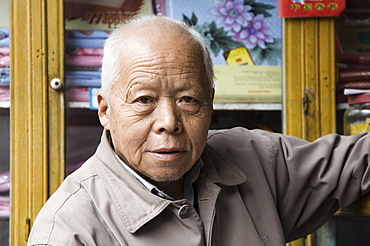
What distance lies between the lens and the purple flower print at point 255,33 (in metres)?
2.03

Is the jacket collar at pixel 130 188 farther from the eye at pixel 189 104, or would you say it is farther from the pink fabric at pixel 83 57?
the pink fabric at pixel 83 57

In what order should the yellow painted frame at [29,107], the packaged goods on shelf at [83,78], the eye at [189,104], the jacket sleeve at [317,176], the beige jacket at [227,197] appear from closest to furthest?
the beige jacket at [227,197], the eye at [189,104], the jacket sleeve at [317,176], the yellow painted frame at [29,107], the packaged goods on shelf at [83,78]

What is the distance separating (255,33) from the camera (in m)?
2.04

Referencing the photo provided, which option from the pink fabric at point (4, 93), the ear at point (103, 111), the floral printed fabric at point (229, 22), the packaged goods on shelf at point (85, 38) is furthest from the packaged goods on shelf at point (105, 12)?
the ear at point (103, 111)

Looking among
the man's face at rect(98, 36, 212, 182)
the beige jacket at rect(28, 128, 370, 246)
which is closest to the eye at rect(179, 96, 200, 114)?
the man's face at rect(98, 36, 212, 182)

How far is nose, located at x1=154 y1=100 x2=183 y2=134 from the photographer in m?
1.31

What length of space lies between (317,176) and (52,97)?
1010 millimetres

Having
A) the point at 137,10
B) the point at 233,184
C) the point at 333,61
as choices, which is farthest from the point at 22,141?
the point at 333,61

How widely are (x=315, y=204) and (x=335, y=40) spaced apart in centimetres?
73

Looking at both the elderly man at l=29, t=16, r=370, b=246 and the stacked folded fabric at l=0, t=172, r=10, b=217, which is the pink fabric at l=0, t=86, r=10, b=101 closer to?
the stacked folded fabric at l=0, t=172, r=10, b=217

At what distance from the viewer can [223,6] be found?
2029 millimetres

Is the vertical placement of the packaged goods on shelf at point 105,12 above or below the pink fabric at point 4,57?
above

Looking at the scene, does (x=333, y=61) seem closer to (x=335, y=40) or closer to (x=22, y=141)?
(x=335, y=40)

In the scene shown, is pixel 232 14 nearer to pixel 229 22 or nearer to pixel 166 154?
pixel 229 22
